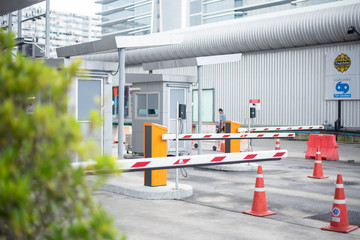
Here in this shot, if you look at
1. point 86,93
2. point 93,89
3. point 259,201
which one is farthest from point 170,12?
point 259,201

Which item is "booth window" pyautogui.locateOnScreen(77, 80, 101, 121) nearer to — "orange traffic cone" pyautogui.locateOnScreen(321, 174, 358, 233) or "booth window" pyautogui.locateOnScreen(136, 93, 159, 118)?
"booth window" pyautogui.locateOnScreen(136, 93, 159, 118)

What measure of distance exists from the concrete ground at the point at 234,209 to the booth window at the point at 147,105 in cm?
400

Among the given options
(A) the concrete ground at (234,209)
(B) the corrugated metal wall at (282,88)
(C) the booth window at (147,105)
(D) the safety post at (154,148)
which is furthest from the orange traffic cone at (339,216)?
(B) the corrugated metal wall at (282,88)

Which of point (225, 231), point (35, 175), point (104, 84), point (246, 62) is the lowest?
point (225, 231)

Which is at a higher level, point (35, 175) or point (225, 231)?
point (35, 175)

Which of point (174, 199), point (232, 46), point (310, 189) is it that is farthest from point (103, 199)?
point (232, 46)

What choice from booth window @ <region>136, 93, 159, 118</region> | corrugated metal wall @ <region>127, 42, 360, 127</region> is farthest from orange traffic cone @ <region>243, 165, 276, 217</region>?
corrugated metal wall @ <region>127, 42, 360, 127</region>

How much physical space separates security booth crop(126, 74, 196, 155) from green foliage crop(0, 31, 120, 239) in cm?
1515

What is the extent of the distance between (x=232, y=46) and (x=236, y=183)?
68.1 feet

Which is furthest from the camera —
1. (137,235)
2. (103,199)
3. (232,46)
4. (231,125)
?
(232,46)

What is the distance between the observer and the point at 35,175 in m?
2.22

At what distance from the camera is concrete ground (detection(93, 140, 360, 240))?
771cm

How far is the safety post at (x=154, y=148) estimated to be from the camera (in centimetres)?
1081

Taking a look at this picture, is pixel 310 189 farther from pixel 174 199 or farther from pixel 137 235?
pixel 137 235
